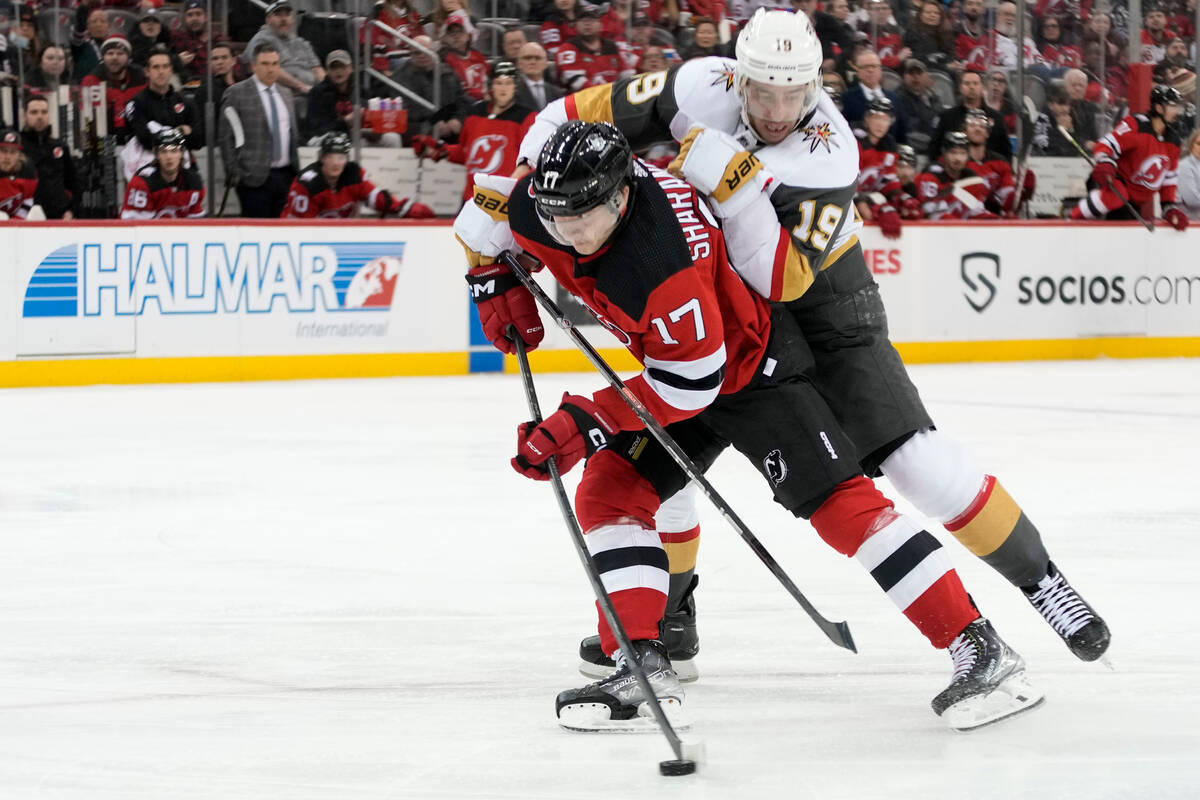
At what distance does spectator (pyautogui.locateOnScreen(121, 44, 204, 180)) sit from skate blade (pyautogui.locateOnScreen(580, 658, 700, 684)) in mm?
6210

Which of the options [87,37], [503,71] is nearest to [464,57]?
[503,71]

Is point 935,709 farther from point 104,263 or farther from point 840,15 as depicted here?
point 840,15

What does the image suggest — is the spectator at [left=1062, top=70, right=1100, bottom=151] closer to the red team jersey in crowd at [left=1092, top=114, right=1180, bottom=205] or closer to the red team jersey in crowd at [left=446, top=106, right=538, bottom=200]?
the red team jersey in crowd at [left=1092, top=114, right=1180, bottom=205]

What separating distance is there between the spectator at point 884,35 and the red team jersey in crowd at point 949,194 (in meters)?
0.77

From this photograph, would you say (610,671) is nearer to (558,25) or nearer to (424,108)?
(424,108)

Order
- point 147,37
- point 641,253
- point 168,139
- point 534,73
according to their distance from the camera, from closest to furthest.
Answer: point 641,253 < point 168,139 < point 147,37 < point 534,73

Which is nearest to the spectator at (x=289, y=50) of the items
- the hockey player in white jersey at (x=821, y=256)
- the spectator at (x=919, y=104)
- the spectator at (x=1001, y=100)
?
the spectator at (x=919, y=104)

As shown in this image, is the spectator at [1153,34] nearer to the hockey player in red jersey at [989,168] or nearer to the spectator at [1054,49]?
the spectator at [1054,49]

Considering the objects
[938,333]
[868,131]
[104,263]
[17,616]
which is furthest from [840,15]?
[17,616]

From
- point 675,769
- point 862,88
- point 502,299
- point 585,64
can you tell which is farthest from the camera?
point 862,88

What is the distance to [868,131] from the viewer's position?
1054 centimetres

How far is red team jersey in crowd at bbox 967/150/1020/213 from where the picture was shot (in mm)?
11023

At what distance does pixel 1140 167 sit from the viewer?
11273mm

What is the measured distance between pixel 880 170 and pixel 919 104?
2.20 ft
